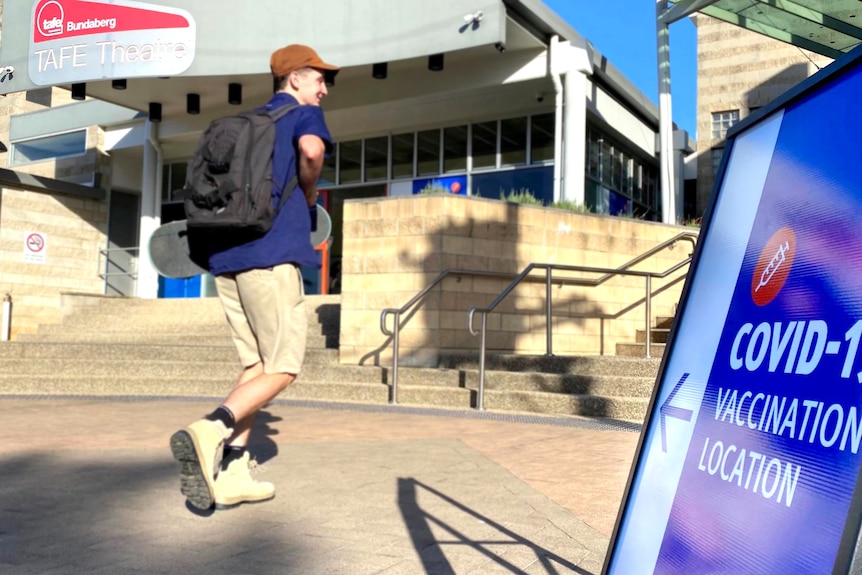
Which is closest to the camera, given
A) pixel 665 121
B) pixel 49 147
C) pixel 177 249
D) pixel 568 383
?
pixel 177 249

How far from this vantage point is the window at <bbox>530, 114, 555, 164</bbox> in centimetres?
1554

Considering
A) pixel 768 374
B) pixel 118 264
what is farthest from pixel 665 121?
pixel 768 374

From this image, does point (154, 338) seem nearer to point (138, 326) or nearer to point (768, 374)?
point (138, 326)

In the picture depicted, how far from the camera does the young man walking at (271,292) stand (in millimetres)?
3486

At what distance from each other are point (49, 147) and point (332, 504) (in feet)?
64.2

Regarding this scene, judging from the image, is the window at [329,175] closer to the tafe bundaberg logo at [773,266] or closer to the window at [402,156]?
the window at [402,156]

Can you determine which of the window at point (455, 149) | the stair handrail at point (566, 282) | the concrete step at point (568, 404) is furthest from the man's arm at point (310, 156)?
the window at point (455, 149)

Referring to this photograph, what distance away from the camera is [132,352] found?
10531 mm

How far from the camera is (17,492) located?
12.9 ft

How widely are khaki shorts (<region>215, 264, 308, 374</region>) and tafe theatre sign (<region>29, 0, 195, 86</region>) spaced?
39.6ft

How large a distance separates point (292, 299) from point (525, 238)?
656 cm

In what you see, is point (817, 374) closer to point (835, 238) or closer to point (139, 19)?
point (835, 238)

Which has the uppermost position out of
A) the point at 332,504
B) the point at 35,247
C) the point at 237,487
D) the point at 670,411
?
the point at 35,247

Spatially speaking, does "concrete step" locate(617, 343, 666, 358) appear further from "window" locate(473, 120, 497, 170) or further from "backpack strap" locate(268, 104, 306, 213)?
"window" locate(473, 120, 497, 170)
